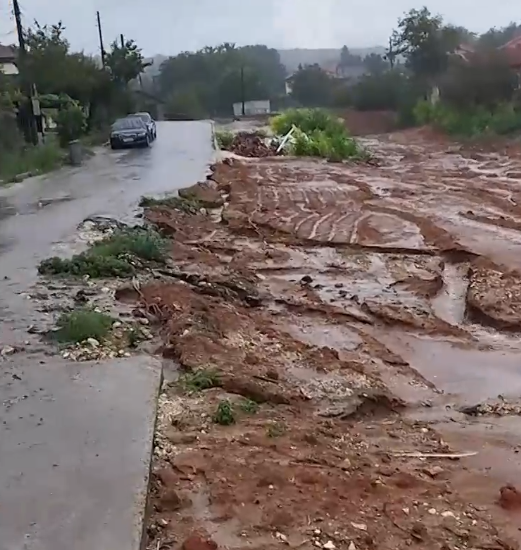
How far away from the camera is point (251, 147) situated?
37.0 metres

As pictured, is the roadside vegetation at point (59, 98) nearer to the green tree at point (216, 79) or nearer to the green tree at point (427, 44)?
the green tree at point (427, 44)

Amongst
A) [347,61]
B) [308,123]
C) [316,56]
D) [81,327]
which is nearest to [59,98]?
[308,123]

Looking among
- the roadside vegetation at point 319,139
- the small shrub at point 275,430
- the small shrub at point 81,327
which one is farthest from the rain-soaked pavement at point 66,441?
the roadside vegetation at point 319,139

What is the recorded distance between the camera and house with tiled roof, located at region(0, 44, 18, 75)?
4017cm

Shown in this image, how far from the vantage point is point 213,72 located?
96000mm

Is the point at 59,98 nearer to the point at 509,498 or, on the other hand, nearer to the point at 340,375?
the point at 340,375

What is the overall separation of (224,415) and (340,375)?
223cm

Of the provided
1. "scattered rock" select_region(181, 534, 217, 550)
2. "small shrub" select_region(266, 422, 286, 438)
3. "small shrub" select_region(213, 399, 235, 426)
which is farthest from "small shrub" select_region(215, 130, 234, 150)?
"scattered rock" select_region(181, 534, 217, 550)

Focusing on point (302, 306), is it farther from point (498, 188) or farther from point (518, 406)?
point (498, 188)

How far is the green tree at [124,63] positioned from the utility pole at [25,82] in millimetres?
17632

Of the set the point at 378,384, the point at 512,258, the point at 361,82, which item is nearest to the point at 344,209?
the point at 512,258

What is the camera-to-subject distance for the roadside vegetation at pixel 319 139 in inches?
1352

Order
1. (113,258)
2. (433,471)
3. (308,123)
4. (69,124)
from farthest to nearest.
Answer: (308,123), (69,124), (113,258), (433,471)

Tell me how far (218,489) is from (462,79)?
44.2 m
